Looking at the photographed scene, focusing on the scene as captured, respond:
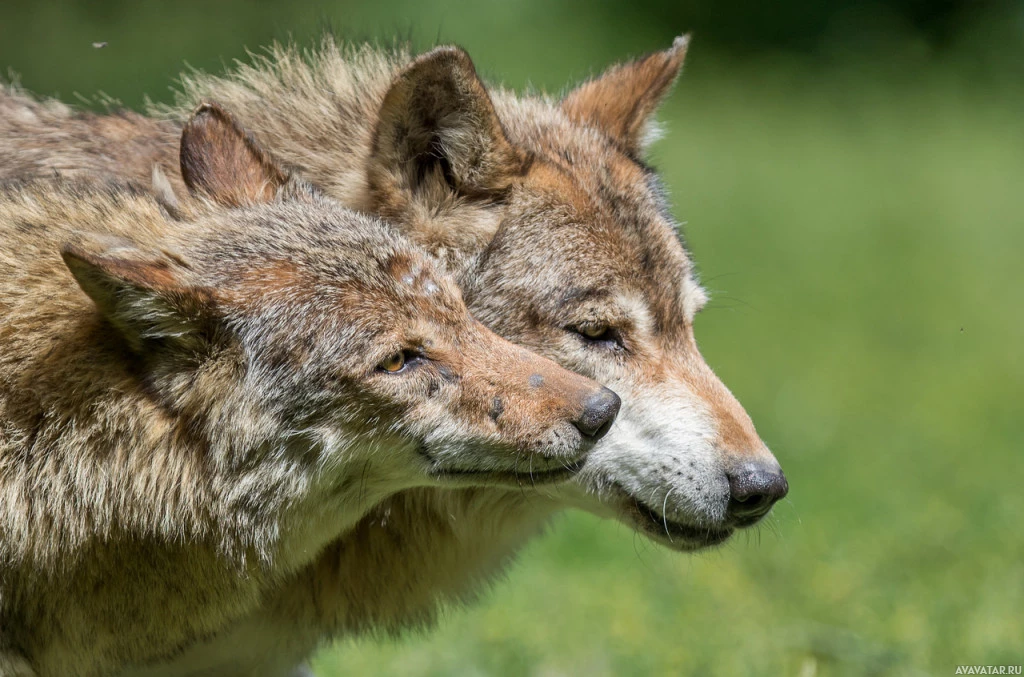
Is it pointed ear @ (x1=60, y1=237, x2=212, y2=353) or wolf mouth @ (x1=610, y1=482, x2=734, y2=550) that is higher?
pointed ear @ (x1=60, y1=237, x2=212, y2=353)

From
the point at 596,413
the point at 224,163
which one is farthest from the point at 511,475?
the point at 224,163

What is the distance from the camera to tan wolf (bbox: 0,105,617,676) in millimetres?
3787

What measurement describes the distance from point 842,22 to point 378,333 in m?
19.4

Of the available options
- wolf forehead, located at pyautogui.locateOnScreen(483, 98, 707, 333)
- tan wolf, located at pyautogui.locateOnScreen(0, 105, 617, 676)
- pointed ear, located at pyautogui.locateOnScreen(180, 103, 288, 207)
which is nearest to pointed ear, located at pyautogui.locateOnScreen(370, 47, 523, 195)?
wolf forehead, located at pyautogui.locateOnScreen(483, 98, 707, 333)

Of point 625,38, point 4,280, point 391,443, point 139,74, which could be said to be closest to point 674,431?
point 391,443

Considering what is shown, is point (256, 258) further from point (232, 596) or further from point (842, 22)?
point (842, 22)

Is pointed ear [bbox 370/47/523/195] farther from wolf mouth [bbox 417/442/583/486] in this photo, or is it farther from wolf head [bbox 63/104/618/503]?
wolf mouth [bbox 417/442/583/486]

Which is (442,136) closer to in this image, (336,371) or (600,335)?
(600,335)

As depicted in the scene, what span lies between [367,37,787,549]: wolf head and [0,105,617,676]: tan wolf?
0.48 m

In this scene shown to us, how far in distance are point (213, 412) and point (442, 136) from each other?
57.5 inches

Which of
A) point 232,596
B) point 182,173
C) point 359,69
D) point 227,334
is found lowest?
point 232,596

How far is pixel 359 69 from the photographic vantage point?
17.6 feet

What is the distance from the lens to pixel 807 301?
15320mm

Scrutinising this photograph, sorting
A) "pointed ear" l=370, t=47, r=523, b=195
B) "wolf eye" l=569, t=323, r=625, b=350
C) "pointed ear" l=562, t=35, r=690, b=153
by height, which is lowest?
"wolf eye" l=569, t=323, r=625, b=350
